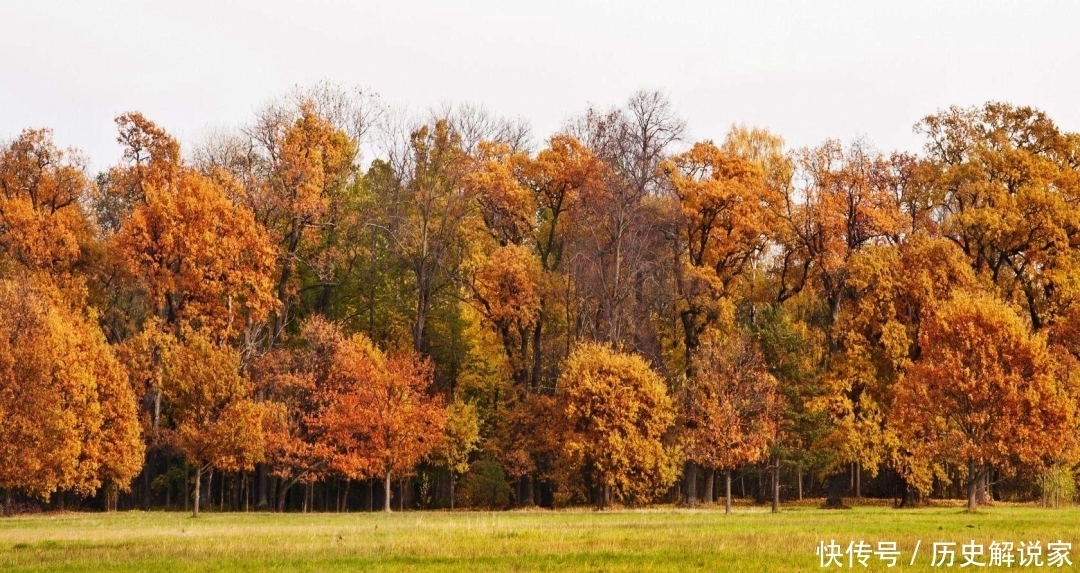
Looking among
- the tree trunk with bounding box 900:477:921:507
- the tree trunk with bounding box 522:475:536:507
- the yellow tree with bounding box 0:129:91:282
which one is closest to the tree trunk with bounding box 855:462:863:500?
the tree trunk with bounding box 900:477:921:507

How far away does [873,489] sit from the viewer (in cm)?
7525

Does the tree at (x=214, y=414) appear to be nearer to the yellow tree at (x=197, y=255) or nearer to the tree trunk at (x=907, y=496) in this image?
the yellow tree at (x=197, y=255)

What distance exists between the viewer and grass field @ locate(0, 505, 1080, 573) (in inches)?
932

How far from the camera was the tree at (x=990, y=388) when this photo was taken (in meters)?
49.9

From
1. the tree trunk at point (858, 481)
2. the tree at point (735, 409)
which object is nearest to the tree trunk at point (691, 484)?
the tree at point (735, 409)

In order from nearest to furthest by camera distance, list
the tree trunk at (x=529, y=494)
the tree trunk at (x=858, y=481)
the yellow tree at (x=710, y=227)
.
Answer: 1. the yellow tree at (x=710, y=227)
2. the tree trunk at (x=529, y=494)
3. the tree trunk at (x=858, y=481)

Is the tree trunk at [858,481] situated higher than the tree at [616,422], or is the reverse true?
the tree at [616,422]

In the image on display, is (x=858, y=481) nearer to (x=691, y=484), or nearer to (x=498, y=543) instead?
(x=691, y=484)

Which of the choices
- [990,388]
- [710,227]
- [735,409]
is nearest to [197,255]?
[710,227]

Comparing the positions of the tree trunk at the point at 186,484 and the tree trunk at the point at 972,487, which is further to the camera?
the tree trunk at the point at 186,484

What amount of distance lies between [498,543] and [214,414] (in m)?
26.3

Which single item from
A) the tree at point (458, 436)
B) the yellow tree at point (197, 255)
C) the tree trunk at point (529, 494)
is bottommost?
the tree trunk at point (529, 494)

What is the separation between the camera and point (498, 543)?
28375 mm

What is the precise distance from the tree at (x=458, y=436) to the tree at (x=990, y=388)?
2322 centimetres
